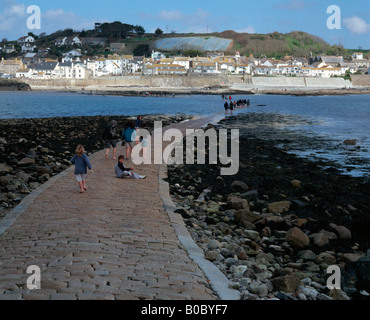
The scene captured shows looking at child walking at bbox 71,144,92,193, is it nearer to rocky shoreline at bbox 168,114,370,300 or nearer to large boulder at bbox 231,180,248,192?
rocky shoreline at bbox 168,114,370,300

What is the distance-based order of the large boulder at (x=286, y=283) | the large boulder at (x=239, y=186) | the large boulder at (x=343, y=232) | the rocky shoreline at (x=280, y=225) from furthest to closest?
the large boulder at (x=239, y=186), the large boulder at (x=343, y=232), the rocky shoreline at (x=280, y=225), the large boulder at (x=286, y=283)

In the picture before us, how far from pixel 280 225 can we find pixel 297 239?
103cm

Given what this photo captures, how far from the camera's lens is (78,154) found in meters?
10.7

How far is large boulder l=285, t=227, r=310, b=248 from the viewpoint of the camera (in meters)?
8.36

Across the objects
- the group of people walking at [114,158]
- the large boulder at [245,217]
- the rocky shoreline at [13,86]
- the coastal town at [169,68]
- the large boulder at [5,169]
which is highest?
the coastal town at [169,68]

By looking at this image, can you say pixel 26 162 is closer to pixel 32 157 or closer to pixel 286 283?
pixel 32 157

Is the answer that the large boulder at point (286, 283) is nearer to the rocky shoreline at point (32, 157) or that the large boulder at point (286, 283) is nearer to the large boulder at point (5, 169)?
the rocky shoreline at point (32, 157)

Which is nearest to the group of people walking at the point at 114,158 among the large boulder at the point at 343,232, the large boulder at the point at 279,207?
the large boulder at the point at 279,207

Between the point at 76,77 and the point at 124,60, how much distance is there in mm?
31226

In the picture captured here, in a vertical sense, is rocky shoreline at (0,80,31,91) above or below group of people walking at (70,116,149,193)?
above

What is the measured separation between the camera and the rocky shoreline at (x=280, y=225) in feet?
21.8

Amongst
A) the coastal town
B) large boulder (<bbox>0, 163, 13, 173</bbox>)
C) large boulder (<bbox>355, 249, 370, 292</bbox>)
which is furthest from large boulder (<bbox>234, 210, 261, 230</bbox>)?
the coastal town

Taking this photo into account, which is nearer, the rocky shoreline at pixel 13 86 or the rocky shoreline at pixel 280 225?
the rocky shoreline at pixel 280 225

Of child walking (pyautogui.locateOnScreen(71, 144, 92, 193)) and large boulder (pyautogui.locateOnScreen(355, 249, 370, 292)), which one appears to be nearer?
large boulder (pyautogui.locateOnScreen(355, 249, 370, 292))
